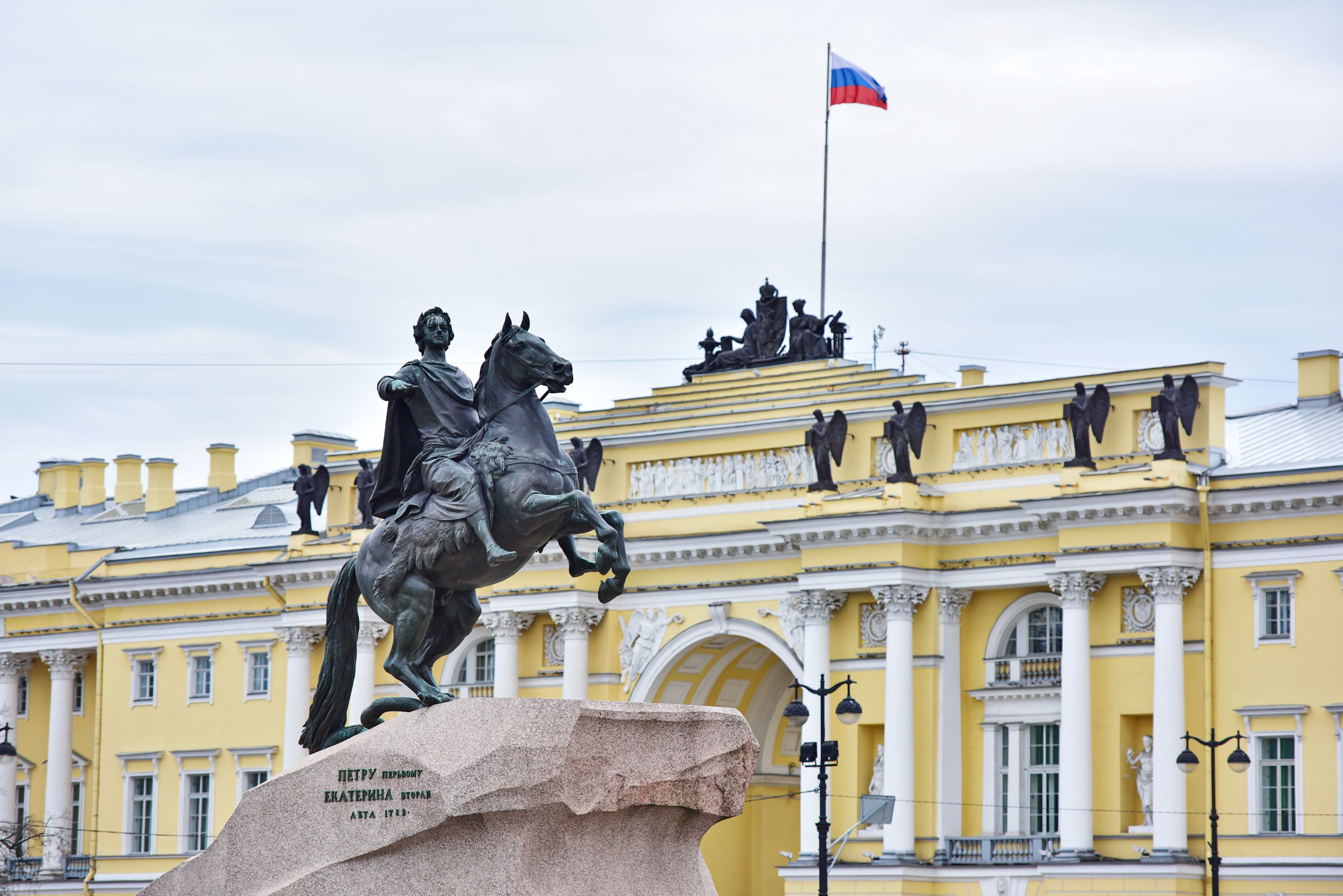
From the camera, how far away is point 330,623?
13078 millimetres

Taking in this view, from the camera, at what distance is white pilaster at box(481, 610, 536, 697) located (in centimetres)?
4456

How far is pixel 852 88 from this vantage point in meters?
43.1

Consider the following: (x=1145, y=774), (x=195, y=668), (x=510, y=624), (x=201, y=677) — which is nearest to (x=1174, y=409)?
(x=1145, y=774)

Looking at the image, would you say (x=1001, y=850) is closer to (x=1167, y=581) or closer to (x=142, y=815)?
(x=1167, y=581)

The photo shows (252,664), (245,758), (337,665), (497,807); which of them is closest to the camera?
(497,807)

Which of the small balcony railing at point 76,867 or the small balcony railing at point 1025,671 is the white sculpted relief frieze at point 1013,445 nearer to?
the small balcony railing at point 1025,671

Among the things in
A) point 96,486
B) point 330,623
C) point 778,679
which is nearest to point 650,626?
point 778,679

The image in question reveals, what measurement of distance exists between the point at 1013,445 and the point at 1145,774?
6.02 meters

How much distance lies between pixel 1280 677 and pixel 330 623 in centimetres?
2597

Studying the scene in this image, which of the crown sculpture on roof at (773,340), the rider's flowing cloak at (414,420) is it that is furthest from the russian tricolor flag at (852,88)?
the rider's flowing cloak at (414,420)

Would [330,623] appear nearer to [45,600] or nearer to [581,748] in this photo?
[581,748]

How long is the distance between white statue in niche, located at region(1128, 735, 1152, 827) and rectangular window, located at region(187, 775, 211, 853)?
21.4 meters

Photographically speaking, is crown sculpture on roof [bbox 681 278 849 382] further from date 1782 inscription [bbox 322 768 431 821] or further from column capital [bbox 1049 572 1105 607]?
date 1782 inscription [bbox 322 768 431 821]

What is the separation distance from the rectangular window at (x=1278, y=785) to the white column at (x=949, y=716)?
18.0 feet
